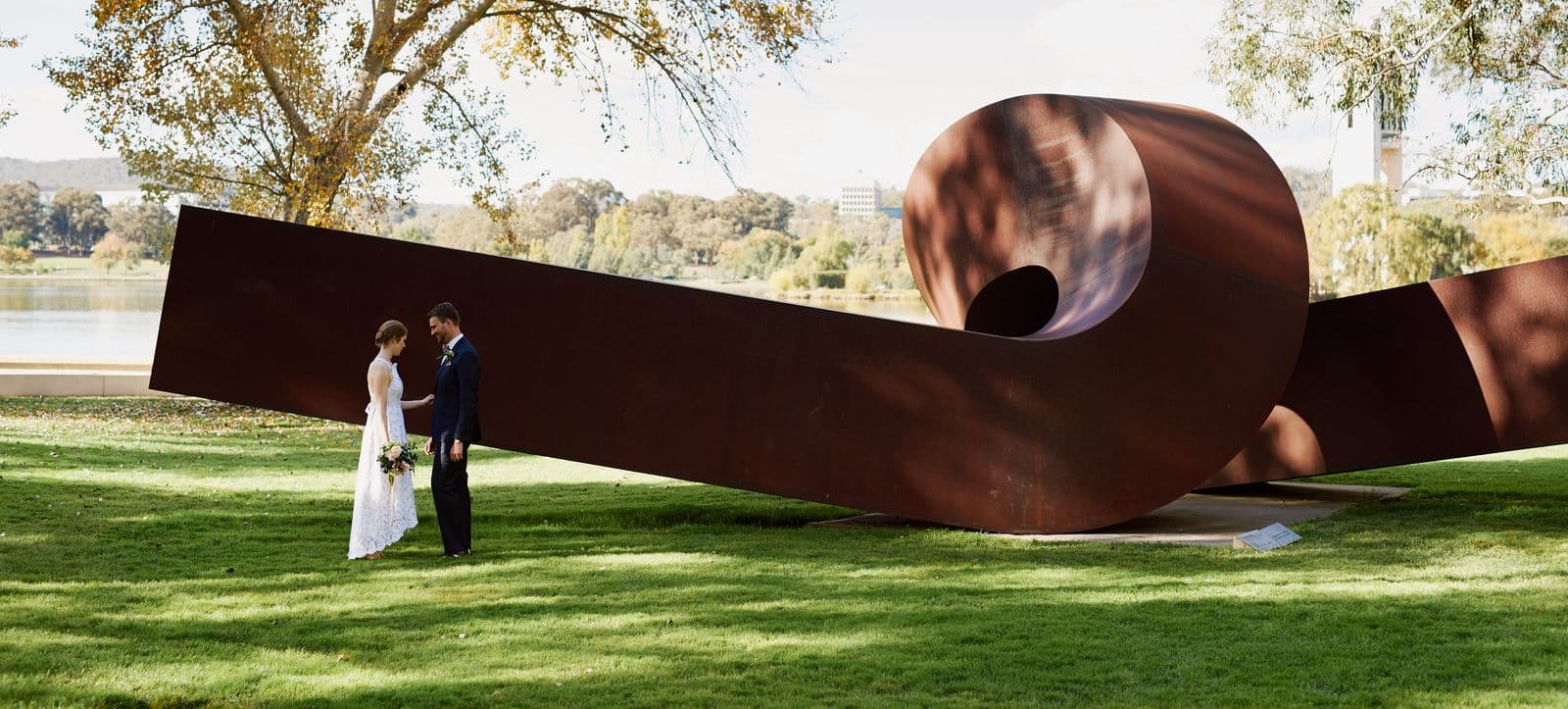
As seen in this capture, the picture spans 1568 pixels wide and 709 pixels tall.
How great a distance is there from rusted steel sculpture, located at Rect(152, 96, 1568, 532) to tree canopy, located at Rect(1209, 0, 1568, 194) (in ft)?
29.8

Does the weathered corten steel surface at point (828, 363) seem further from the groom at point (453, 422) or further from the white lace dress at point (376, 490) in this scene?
the groom at point (453, 422)

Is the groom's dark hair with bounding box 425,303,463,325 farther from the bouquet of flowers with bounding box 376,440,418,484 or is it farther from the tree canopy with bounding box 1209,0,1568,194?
the tree canopy with bounding box 1209,0,1568,194

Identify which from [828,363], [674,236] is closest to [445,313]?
[828,363]

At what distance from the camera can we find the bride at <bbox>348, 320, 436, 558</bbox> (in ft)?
27.5

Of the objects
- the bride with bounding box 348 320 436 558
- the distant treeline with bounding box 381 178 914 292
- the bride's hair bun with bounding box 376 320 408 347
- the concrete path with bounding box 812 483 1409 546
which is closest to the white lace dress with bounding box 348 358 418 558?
the bride with bounding box 348 320 436 558

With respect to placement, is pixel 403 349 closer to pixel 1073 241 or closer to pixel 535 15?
pixel 1073 241

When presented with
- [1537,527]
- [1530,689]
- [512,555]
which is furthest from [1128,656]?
[1537,527]

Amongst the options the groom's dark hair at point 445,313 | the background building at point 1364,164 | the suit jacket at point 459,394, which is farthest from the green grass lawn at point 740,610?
the background building at point 1364,164

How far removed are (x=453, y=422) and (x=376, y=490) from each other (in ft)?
2.12

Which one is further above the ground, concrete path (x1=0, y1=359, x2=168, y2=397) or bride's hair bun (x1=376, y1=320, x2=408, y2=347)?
bride's hair bun (x1=376, y1=320, x2=408, y2=347)

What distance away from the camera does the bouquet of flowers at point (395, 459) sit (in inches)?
328

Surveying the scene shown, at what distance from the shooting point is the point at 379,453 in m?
8.38

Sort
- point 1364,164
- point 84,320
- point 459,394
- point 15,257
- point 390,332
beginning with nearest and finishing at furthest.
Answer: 1. point 459,394
2. point 390,332
3. point 84,320
4. point 1364,164
5. point 15,257

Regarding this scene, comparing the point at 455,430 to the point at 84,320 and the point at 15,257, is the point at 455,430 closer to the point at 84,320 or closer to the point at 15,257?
the point at 84,320
